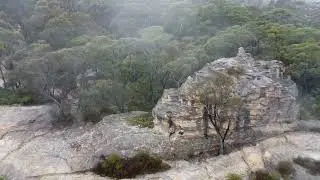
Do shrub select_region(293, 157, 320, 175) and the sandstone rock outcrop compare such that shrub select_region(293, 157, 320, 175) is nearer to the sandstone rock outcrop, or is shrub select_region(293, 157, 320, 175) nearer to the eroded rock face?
the sandstone rock outcrop

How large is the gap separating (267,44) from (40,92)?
2496 centimetres

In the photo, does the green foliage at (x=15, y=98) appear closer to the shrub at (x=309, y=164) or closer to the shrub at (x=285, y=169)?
the shrub at (x=285, y=169)

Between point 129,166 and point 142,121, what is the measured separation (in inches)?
221

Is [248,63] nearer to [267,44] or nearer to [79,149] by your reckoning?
[267,44]

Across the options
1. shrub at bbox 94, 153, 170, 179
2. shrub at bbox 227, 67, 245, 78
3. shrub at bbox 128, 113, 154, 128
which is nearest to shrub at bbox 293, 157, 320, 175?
shrub at bbox 227, 67, 245, 78

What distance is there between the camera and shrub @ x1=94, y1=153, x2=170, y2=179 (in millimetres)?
34062

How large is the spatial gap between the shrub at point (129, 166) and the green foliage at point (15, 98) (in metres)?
18.0

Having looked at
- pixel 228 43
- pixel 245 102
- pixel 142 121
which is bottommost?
pixel 142 121

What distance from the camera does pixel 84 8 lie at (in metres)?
75.6

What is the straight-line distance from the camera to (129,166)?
34.4 m

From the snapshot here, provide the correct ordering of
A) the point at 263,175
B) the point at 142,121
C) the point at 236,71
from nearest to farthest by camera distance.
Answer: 1. the point at 263,175
2. the point at 236,71
3. the point at 142,121

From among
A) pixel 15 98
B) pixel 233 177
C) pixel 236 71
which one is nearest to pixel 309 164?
pixel 233 177

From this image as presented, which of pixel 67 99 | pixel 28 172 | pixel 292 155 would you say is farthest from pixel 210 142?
pixel 67 99

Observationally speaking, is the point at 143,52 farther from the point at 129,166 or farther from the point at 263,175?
the point at 263,175
